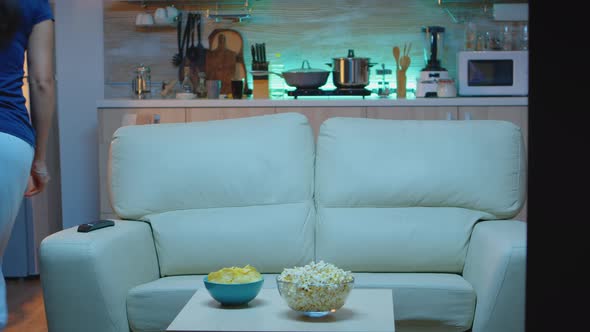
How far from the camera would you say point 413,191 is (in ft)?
9.53

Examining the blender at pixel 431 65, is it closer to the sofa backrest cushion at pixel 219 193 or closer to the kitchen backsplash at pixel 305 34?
the kitchen backsplash at pixel 305 34

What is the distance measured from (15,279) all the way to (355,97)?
8.33 ft

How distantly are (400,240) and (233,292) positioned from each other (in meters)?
0.96

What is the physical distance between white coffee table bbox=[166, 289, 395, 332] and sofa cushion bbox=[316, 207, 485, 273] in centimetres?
64

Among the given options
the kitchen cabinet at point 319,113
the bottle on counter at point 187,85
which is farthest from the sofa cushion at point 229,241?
the bottle on counter at point 187,85

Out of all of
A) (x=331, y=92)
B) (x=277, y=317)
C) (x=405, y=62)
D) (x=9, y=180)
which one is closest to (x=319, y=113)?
(x=331, y=92)

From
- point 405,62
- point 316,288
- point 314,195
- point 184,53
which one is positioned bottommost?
point 316,288

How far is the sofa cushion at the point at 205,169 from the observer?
9.64ft

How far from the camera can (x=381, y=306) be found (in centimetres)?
208

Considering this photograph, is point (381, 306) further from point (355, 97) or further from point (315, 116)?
point (355, 97)

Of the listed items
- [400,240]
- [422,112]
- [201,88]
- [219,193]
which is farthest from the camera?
[201,88]

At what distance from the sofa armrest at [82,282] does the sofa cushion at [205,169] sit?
0.44m

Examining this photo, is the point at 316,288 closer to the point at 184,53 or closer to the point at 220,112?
the point at 220,112

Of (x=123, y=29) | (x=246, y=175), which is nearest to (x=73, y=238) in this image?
(x=246, y=175)
